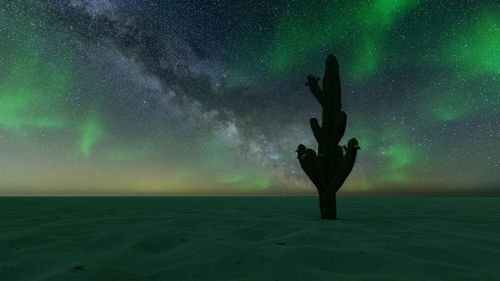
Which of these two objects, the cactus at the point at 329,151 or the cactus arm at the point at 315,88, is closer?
the cactus at the point at 329,151

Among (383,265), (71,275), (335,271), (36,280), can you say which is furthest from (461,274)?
(36,280)

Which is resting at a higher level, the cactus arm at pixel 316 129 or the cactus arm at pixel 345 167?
the cactus arm at pixel 316 129

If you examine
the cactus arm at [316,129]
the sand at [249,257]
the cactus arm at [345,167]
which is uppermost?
the cactus arm at [316,129]

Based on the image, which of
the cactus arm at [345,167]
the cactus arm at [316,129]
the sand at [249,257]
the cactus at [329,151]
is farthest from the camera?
the cactus arm at [316,129]

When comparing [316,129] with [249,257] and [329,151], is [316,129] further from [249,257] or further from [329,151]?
[249,257]

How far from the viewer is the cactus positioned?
756cm

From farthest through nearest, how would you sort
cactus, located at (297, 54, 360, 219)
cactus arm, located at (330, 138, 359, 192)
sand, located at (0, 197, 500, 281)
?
1. cactus, located at (297, 54, 360, 219)
2. cactus arm, located at (330, 138, 359, 192)
3. sand, located at (0, 197, 500, 281)

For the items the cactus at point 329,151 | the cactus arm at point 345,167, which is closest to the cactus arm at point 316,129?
the cactus at point 329,151

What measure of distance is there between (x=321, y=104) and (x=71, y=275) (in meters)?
6.87

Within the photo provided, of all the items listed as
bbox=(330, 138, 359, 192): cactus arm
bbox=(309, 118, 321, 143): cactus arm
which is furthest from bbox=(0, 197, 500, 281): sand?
bbox=(309, 118, 321, 143): cactus arm

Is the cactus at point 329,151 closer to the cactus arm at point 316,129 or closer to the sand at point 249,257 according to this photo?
the cactus arm at point 316,129

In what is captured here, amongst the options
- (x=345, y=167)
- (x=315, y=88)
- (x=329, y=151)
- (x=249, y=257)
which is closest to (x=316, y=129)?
(x=329, y=151)

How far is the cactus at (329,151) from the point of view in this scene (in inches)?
298

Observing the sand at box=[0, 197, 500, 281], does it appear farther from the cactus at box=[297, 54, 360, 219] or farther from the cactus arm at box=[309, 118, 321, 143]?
the cactus arm at box=[309, 118, 321, 143]
